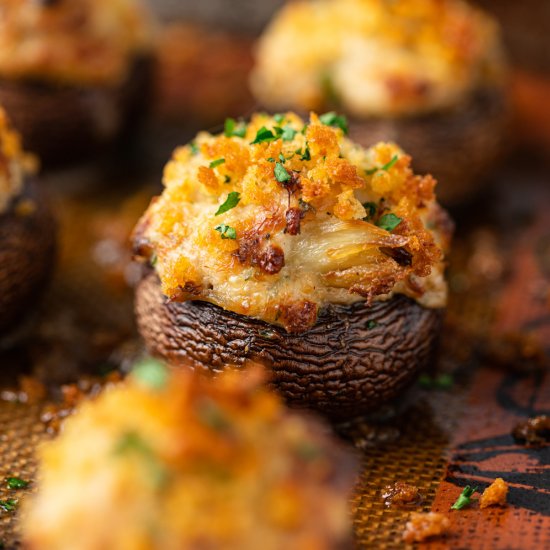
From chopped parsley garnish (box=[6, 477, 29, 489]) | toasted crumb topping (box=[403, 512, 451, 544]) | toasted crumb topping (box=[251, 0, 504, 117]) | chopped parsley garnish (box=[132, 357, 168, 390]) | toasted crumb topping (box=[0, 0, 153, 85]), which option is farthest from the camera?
toasted crumb topping (box=[0, 0, 153, 85])

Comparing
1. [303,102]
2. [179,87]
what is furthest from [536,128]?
[179,87]

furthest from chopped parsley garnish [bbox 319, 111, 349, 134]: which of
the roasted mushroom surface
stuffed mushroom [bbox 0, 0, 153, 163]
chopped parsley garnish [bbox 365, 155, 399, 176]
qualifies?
stuffed mushroom [bbox 0, 0, 153, 163]

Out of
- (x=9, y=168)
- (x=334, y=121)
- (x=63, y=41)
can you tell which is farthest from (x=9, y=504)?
(x=63, y=41)

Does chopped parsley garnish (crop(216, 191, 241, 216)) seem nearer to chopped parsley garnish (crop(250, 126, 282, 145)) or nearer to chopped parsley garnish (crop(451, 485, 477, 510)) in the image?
chopped parsley garnish (crop(250, 126, 282, 145))

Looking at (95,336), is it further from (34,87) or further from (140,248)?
(34,87)

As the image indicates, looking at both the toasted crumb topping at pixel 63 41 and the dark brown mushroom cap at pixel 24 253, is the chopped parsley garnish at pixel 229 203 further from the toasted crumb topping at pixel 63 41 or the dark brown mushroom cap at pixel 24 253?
the toasted crumb topping at pixel 63 41

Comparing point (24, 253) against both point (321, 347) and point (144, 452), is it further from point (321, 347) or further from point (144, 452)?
point (144, 452)

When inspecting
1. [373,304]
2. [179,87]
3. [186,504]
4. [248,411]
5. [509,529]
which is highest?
[179,87]

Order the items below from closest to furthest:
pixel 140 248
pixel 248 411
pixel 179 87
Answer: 1. pixel 248 411
2. pixel 140 248
3. pixel 179 87
